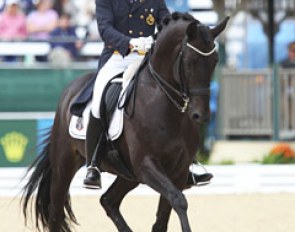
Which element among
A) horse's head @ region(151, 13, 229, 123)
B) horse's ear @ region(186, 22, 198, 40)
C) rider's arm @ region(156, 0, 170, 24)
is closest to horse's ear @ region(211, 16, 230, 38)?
horse's head @ region(151, 13, 229, 123)

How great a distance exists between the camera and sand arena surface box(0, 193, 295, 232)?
7887 millimetres

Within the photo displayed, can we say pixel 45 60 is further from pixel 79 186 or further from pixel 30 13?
pixel 79 186

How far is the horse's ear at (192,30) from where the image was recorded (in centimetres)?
536

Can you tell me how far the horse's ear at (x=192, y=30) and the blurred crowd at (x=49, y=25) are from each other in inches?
308

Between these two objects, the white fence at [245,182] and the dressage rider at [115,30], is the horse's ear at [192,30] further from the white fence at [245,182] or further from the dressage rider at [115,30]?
the white fence at [245,182]

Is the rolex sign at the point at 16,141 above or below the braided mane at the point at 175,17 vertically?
below

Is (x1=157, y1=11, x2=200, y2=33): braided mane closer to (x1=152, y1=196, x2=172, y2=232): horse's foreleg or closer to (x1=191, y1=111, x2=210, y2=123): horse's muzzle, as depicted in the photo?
(x1=191, y1=111, x2=210, y2=123): horse's muzzle

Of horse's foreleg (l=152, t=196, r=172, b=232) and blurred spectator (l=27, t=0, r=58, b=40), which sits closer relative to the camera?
horse's foreleg (l=152, t=196, r=172, b=232)

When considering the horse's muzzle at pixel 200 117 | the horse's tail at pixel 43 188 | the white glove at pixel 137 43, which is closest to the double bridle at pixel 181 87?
the horse's muzzle at pixel 200 117

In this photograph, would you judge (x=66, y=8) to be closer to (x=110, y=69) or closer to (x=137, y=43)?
(x=110, y=69)

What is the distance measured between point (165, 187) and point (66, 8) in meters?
8.84

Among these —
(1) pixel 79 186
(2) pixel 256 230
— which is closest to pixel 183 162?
(2) pixel 256 230

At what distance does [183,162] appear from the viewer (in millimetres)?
5711

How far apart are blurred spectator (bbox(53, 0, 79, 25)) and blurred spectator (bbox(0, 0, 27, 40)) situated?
0.62 m
